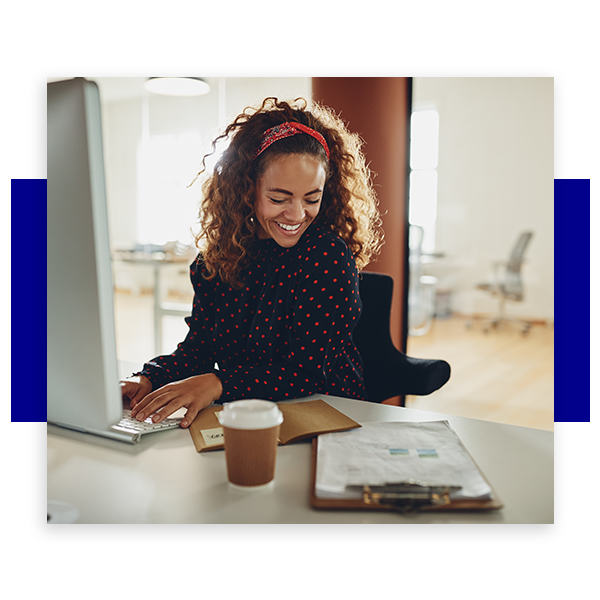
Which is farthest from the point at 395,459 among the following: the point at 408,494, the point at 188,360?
the point at 188,360

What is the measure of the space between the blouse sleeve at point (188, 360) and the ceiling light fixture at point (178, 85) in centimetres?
402

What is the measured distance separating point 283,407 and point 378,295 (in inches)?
26.9

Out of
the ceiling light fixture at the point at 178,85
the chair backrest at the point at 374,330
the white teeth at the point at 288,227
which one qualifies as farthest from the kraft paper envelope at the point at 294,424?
the ceiling light fixture at the point at 178,85

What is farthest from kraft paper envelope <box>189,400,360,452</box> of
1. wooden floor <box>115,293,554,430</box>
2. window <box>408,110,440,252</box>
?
window <box>408,110,440,252</box>

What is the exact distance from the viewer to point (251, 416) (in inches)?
23.2

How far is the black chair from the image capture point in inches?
55.8

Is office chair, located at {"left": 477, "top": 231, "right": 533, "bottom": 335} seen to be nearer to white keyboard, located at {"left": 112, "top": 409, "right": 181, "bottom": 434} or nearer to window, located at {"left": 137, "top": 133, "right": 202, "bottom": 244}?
window, located at {"left": 137, "top": 133, "right": 202, "bottom": 244}

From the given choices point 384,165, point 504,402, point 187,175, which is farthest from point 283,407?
point 187,175

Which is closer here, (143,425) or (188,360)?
(143,425)

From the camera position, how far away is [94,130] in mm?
499

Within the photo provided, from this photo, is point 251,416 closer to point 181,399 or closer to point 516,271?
point 181,399

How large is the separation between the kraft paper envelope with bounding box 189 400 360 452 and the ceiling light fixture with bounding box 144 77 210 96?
4.56 metres

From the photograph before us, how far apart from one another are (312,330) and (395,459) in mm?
451

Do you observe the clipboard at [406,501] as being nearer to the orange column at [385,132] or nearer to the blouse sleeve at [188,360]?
the blouse sleeve at [188,360]
